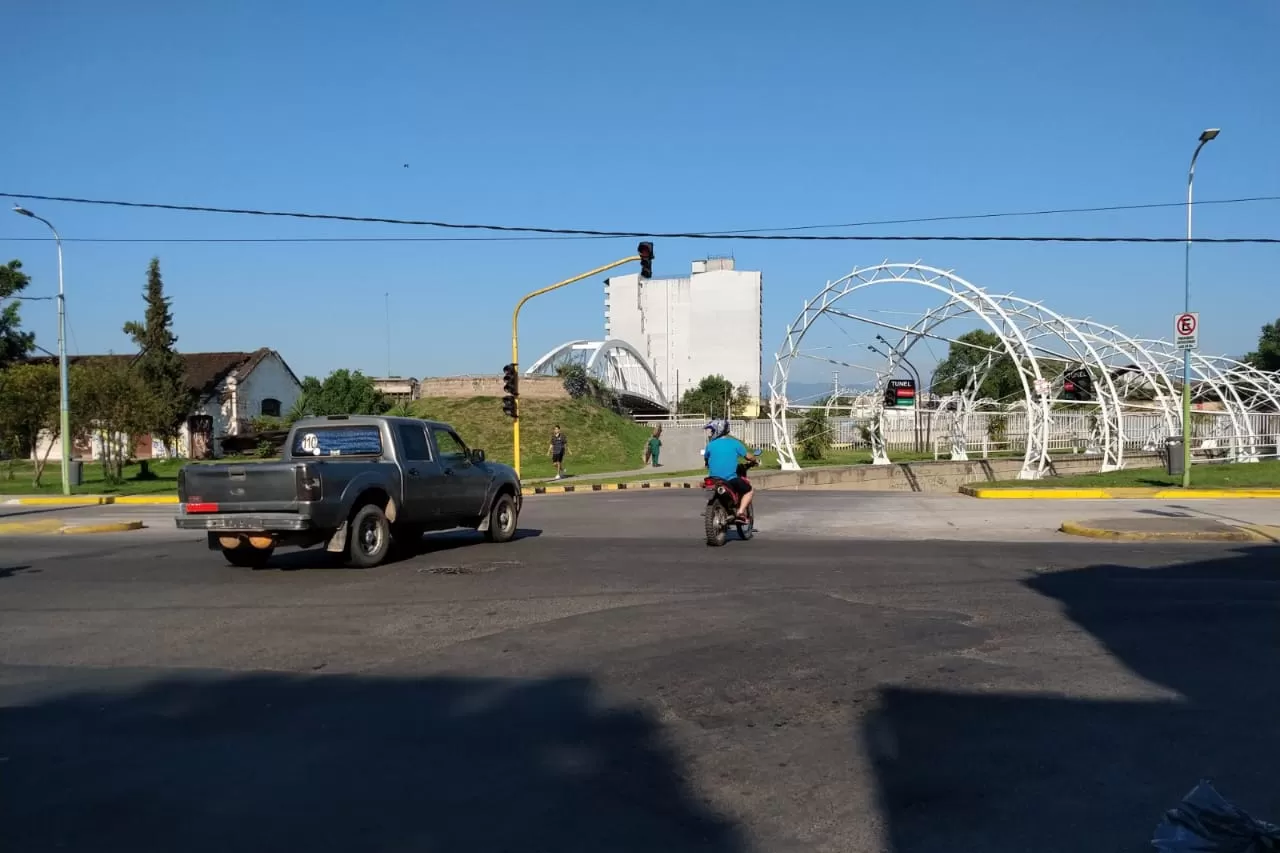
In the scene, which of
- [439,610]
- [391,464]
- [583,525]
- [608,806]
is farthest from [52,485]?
[608,806]

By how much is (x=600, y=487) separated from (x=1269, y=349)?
72.6m

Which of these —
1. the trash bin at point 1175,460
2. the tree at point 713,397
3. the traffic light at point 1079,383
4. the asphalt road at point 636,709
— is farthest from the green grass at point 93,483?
the tree at point 713,397

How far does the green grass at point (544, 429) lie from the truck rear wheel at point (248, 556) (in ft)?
100

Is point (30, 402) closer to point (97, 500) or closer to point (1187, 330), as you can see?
point (97, 500)

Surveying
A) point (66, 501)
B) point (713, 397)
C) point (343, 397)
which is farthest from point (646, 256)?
point (713, 397)

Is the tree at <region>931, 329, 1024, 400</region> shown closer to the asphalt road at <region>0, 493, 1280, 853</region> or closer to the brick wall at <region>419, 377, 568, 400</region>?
the brick wall at <region>419, 377, 568, 400</region>

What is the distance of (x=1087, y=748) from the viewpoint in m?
5.29

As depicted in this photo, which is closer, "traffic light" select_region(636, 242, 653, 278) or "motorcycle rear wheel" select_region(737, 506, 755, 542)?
"motorcycle rear wheel" select_region(737, 506, 755, 542)

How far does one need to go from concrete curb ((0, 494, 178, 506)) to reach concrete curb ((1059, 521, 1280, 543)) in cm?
2265

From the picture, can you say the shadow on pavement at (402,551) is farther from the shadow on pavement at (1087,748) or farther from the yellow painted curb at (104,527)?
the shadow on pavement at (1087,748)

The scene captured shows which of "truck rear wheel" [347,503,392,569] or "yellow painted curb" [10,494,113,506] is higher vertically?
"truck rear wheel" [347,503,392,569]

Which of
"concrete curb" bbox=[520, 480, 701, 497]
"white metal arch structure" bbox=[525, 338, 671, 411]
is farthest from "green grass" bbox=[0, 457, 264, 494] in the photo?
"white metal arch structure" bbox=[525, 338, 671, 411]

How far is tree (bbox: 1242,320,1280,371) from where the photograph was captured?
8062cm

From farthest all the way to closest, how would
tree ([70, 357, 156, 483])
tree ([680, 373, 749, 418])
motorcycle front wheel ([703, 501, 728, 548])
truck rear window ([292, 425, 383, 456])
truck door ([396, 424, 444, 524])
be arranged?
1. tree ([680, 373, 749, 418])
2. tree ([70, 357, 156, 483])
3. motorcycle front wheel ([703, 501, 728, 548])
4. truck rear window ([292, 425, 383, 456])
5. truck door ([396, 424, 444, 524])
